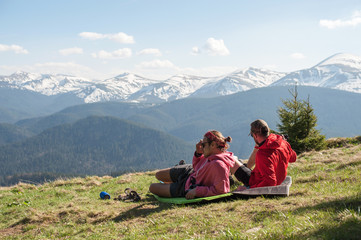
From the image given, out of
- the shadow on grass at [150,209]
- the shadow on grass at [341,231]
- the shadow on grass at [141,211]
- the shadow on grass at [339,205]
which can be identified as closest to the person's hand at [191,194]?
the shadow on grass at [150,209]

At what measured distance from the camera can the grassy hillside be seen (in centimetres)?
468

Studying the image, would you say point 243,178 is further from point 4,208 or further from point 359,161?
point 4,208

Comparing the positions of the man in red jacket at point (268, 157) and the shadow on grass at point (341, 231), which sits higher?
the man in red jacket at point (268, 157)

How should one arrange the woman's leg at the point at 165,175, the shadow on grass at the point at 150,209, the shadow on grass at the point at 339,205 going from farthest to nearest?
the woman's leg at the point at 165,175
the shadow on grass at the point at 150,209
the shadow on grass at the point at 339,205

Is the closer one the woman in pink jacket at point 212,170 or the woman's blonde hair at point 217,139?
the woman in pink jacket at point 212,170

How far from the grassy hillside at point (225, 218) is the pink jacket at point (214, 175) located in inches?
15.6

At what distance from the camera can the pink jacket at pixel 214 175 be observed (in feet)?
24.9

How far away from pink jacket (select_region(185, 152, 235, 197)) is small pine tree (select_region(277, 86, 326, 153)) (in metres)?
13.6

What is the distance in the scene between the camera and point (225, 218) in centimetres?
594

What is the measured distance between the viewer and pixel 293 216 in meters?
5.34

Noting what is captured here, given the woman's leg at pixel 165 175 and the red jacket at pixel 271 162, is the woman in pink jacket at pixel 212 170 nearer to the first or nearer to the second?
the red jacket at pixel 271 162

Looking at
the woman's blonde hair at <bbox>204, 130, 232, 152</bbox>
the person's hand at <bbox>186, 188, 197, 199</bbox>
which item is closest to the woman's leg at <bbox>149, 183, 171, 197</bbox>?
the person's hand at <bbox>186, 188, 197, 199</bbox>

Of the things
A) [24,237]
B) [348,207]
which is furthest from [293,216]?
[24,237]

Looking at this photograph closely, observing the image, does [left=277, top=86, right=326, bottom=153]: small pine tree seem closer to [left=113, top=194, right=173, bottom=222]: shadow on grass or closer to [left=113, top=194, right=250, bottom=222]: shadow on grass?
[left=113, top=194, right=250, bottom=222]: shadow on grass
